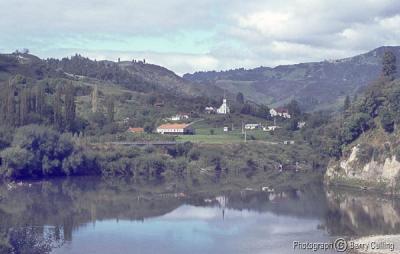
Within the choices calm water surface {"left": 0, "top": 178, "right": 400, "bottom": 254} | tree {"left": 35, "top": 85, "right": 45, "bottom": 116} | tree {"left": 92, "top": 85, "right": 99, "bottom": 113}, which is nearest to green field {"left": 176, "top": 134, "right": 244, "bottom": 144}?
tree {"left": 92, "top": 85, "right": 99, "bottom": 113}

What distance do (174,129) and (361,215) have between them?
5340cm

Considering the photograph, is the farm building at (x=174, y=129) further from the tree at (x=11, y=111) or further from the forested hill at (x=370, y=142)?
the forested hill at (x=370, y=142)

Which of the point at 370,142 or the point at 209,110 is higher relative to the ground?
the point at 209,110

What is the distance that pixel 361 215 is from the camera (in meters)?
60.2

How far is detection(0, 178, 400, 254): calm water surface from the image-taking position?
4831cm

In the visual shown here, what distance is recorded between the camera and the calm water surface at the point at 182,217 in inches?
1902

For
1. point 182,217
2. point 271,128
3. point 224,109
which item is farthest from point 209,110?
point 182,217

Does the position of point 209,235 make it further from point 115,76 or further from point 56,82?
point 115,76

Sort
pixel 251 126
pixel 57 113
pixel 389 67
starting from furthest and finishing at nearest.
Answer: pixel 251 126
pixel 57 113
pixel 389 67

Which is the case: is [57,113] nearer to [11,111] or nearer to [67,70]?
[11,111]

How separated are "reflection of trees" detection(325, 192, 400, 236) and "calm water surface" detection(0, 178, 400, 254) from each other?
7cm

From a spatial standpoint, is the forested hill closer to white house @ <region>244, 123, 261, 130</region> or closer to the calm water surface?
the calm water surface

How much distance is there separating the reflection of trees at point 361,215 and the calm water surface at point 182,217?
74mm

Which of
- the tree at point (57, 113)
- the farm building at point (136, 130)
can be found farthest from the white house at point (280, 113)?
the tree at point (57, 113)
